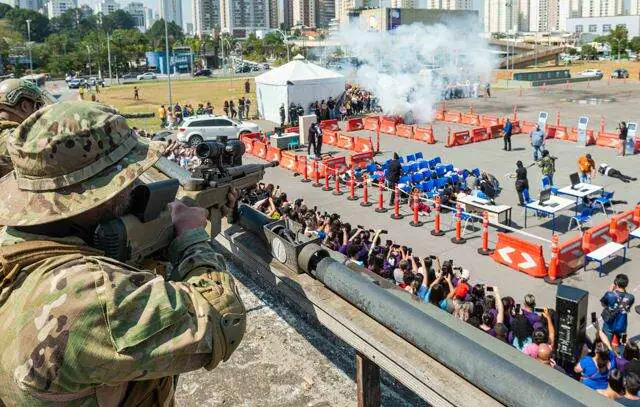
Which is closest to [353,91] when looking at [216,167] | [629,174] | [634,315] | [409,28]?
[409,28]

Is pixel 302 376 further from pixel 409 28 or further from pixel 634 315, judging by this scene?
pixel 409 28

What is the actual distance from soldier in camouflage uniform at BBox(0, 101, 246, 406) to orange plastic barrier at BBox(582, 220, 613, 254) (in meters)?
12.5

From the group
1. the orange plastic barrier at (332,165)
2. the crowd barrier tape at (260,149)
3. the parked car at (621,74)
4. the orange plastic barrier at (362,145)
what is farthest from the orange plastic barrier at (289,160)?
the parked car at (621,74)

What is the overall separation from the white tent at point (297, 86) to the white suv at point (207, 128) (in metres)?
4.21

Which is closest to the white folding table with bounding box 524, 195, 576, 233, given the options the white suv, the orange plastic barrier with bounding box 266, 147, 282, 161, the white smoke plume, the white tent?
the orange plastic barrier with bounding box 266, 147, 282, 161

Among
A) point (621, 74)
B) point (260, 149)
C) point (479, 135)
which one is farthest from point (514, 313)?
point (621, 74)

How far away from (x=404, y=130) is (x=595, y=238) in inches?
688

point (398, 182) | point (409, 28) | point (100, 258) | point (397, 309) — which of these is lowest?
point (398, 182)

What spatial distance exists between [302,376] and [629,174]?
20.9 meters

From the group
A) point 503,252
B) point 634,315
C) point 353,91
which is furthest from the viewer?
point 353,91

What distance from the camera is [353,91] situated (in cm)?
4200

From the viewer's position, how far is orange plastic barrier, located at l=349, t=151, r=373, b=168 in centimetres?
2308

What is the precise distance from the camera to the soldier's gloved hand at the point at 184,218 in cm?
232

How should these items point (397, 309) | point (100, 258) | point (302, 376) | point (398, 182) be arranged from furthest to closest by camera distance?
point (398, 182)
point (302, 376)
point (397, 309)
point (100, 258)
